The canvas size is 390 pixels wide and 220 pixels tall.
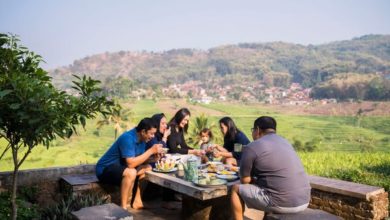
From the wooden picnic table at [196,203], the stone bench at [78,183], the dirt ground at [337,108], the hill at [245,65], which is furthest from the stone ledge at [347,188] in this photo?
the hill at [245,65]

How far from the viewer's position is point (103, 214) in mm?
2908

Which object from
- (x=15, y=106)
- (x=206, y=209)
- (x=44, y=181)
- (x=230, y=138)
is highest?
(x=15, y=106)

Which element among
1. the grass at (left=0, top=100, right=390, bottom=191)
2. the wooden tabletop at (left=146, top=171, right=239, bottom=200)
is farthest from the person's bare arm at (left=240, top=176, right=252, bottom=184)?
the grass at (left=0, top=100, right=390, bottom=191)

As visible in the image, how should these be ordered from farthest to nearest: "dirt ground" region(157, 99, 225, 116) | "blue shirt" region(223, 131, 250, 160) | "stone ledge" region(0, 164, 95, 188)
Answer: "dirt ground" region(157, 99, 225, 116) < "blue shirt" region(223, 131, 250, 160) < "stone ledge" region(0, 164, 95, 188)

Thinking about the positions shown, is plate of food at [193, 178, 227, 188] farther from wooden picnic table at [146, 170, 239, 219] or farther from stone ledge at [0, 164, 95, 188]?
stone ledge at [0, 164, 95, 188]

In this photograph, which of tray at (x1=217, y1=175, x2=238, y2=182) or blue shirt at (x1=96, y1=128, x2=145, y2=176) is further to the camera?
blue shirt at (x1=96, y1=128, x2=145, y2=176)

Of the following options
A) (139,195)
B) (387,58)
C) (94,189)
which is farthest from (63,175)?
(387,58)

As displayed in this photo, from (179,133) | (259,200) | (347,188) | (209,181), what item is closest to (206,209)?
(209,181)

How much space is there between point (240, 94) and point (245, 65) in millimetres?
31574

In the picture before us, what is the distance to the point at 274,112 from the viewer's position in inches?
3548

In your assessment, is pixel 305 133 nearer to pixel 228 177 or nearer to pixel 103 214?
pixel 228 177

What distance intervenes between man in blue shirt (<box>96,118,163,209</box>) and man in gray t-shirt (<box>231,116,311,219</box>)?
3.84ft

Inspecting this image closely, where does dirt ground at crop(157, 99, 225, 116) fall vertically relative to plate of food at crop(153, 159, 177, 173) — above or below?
below

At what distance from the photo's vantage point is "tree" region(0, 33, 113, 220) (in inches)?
105
